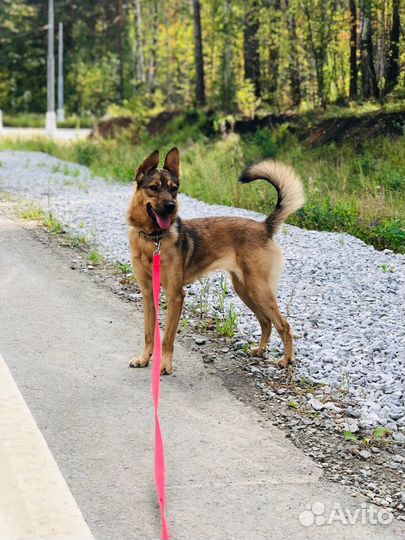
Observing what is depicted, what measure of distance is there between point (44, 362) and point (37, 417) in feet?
3.66

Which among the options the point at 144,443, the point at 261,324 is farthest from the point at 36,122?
the point at 144,443

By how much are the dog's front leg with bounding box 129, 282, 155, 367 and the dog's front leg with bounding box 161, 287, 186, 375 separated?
16 cm

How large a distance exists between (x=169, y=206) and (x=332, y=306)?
2.31 m

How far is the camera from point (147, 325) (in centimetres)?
604

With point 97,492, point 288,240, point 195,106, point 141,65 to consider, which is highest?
point 141,65

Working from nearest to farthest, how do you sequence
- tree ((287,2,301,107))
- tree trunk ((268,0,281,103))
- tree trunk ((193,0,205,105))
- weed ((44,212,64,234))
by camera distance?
1. weed ((44,212,64,234))
2. tree ((287,2,301,107))
3. tree trunk ((268,0,281,103))
4. tree trunk ((193,0,205,105))

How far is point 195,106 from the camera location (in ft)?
87.9

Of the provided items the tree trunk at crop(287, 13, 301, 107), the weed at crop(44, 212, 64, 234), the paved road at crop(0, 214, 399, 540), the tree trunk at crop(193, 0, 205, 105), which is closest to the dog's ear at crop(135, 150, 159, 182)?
the paved road at crop(0, 214, 399, 540)

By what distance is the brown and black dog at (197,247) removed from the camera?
574 centimetres

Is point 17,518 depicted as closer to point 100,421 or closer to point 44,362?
point 100,421

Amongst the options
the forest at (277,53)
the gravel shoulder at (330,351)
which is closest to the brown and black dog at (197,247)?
the gravel shoulder at (330,351)

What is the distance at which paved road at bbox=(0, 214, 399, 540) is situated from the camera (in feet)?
12.4

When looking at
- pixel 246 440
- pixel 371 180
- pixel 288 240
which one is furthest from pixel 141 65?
pixel 246 440

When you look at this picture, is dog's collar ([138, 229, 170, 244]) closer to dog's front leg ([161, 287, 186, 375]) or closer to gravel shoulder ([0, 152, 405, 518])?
dog's front leg ([161, 287, 186, 375])
